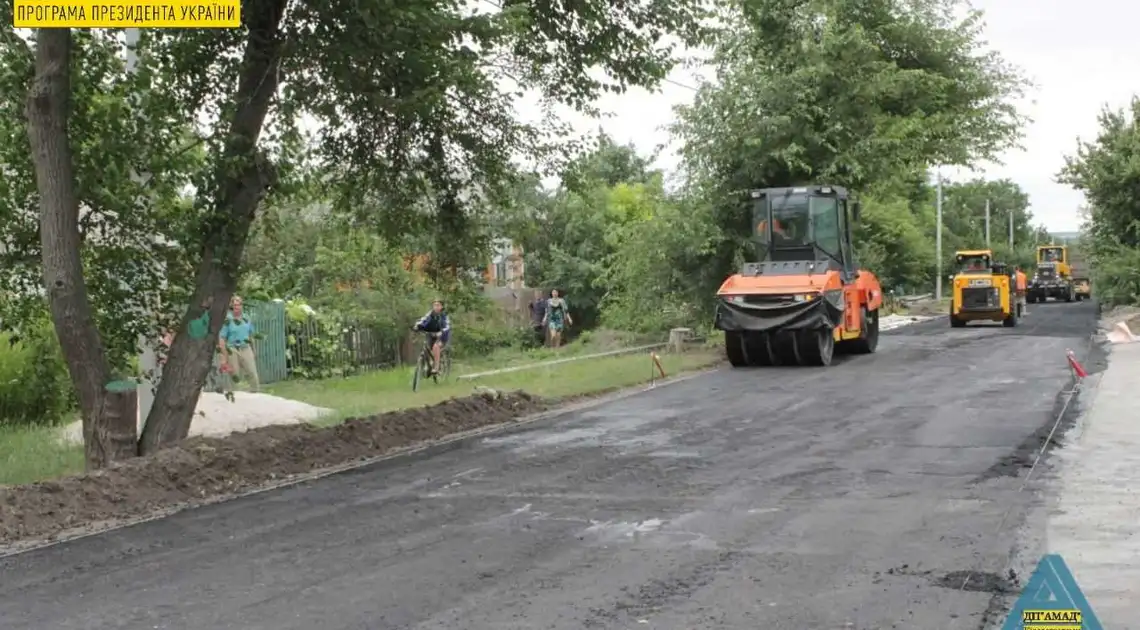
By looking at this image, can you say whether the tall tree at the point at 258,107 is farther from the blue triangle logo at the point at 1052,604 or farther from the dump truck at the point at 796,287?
the dump truck at the point at 796,287

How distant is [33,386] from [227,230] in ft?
19.5

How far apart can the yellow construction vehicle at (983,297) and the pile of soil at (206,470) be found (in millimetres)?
23842

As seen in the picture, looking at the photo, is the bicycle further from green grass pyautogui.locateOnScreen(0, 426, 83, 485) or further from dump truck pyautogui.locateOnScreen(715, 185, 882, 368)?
green grass pyautogui.locateOnScreen(0, 426, 83, 485)

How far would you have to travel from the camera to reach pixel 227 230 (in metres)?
11.0

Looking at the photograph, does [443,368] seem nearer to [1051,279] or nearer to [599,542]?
[599,542]

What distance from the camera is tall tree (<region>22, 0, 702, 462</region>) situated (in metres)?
10.3

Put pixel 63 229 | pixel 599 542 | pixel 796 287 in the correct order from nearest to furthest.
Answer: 1. pixel 599 542
2. pixel 63 229
3. pixel 796 287

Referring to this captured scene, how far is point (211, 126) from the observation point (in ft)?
36.2

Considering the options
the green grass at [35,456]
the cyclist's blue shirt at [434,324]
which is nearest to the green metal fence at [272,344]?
the cyclist's blue shirt at [434,324]

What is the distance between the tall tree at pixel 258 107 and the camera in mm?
10312

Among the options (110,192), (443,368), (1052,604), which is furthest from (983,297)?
(1052,604)

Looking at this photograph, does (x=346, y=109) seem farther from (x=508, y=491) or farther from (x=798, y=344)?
(x=798, y=344)

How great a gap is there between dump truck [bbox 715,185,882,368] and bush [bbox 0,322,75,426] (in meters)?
11.0

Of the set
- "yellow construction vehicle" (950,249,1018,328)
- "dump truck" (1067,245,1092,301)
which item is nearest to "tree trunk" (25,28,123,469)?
"yellow construction vehicle" (950,249,1018,328)
